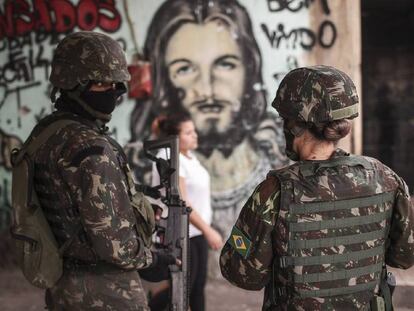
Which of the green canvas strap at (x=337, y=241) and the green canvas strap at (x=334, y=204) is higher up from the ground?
the green canvas strap at (x=334, y=204)

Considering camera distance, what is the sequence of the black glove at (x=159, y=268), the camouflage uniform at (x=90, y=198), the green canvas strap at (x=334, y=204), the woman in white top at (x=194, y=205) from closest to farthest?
1. the green canvas strap at (x=334, y=204)
2. the camouflage uniform at (x=90, y=198)
3. the black glove at (x=159, y=268)
4. the woman in white top at (x=194, y=205)

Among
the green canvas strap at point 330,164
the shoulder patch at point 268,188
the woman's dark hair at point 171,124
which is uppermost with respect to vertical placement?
the woman's dark hair at point 171,124

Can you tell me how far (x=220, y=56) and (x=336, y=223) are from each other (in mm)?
3674

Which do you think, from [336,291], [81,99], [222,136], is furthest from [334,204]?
[222,136]

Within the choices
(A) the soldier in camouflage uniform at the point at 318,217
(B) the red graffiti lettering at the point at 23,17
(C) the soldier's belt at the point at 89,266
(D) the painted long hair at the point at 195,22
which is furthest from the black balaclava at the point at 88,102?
(B) the red graffiti lettering at the point at 23,17

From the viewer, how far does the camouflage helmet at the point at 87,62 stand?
243 cm

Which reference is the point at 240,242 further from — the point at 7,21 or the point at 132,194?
the point at 7,21

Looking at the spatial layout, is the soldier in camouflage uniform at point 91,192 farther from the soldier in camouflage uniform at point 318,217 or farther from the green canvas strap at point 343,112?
the green canvas strap at point 343,112

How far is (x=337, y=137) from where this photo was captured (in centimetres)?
201

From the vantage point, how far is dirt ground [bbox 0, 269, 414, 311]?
465cm

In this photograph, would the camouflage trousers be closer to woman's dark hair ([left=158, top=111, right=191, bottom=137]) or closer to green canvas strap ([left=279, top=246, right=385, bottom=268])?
green canvas strap ([left=279, top=246, right=385, bottom=268])

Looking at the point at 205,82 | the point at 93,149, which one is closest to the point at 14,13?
the point at 205,82

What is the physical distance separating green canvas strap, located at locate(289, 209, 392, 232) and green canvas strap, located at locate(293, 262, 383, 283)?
15 cm

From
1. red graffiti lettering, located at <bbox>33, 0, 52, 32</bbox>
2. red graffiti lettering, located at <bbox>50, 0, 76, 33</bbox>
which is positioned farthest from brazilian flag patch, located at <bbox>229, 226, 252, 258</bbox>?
red graffiti lettering, located at <bbox>33, 0, 52, 32</bbox>
